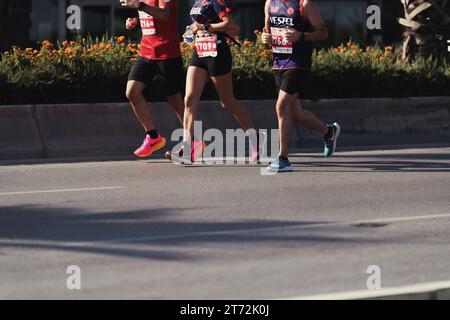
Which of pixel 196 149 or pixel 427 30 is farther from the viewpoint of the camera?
pixel 427 30

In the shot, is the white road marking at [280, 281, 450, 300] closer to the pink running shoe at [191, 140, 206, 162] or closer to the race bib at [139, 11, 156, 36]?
the pink running shoe at [191, 140, 206, 162]

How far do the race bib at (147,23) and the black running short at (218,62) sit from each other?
0.55 m

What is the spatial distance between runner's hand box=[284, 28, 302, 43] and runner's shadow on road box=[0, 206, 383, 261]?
3.01m

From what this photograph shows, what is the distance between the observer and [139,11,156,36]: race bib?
1330 centimetres

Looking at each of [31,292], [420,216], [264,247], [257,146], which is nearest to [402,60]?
[257,146]

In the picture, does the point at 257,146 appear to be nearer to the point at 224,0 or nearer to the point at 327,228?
the point at 224,0

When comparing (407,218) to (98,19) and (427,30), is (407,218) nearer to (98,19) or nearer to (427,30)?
(427,30)

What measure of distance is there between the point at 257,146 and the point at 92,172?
1931 millimetres

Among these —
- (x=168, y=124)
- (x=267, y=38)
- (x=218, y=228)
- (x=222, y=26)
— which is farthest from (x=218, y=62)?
(x=218, y=228)

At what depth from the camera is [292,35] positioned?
41.0 feet

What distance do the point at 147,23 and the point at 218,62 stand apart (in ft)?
3.10

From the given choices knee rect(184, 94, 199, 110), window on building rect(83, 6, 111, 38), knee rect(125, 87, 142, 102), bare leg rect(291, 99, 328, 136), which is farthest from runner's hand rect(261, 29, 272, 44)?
window on building rect(83, 6, 111, 38)

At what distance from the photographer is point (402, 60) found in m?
18.1
